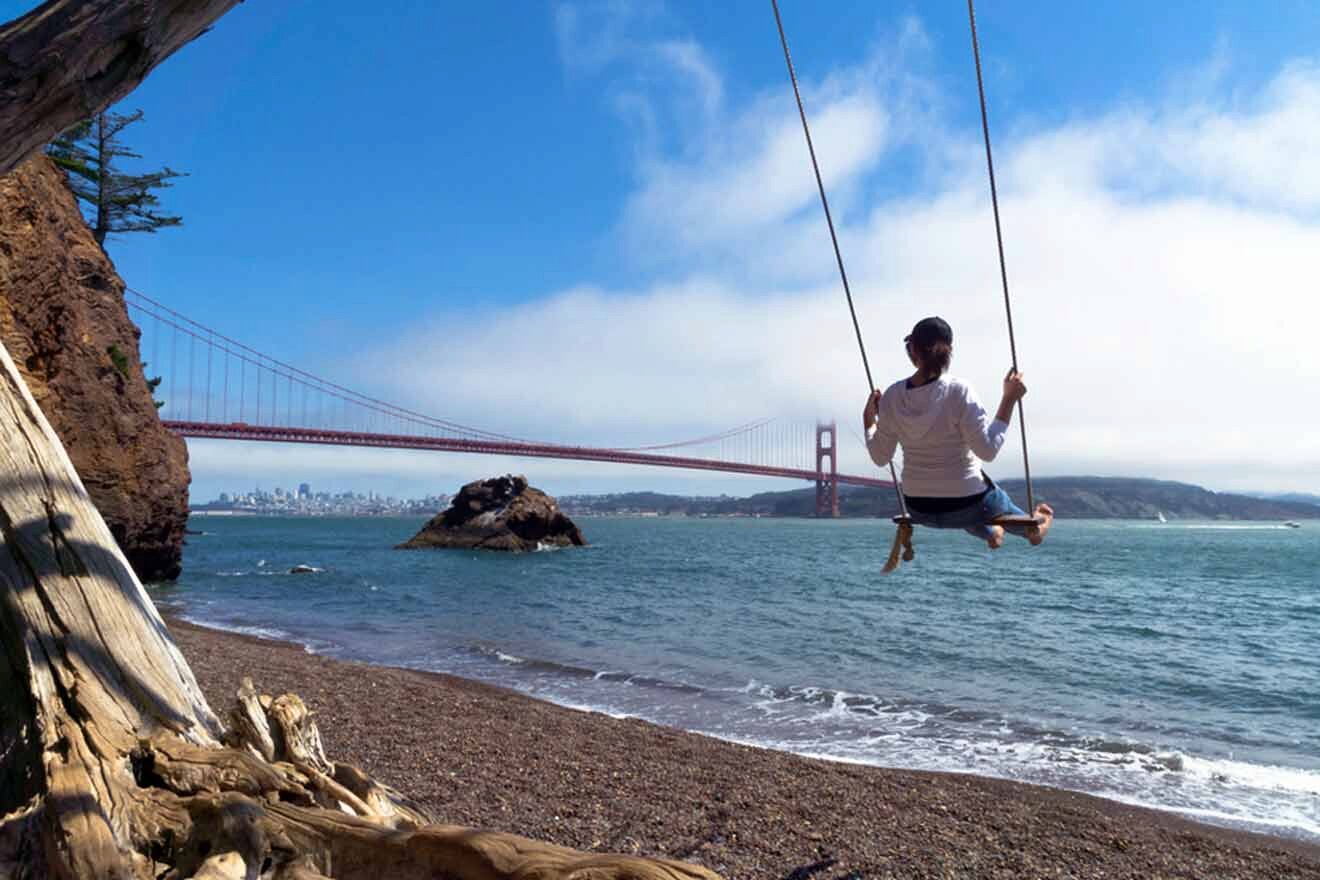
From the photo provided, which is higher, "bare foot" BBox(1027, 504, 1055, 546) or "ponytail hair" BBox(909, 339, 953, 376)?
"ponytail hair" BBox(909, 339, 953, 376)

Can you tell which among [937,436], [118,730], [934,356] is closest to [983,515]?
[937,436]

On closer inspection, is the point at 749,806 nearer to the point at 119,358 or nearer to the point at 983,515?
the point at 983,515

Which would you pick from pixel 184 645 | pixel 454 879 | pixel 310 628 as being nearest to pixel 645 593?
pixel 310 628

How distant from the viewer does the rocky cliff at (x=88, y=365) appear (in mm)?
12992

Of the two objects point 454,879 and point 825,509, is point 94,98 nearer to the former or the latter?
point 454,879

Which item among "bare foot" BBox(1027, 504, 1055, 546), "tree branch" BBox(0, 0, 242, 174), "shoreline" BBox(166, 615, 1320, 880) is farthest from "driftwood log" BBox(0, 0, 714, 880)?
"bare foot" BBox(1027, 504, 1055, 546)

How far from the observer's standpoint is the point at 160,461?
1833cm

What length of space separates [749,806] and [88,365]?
16.7 meters

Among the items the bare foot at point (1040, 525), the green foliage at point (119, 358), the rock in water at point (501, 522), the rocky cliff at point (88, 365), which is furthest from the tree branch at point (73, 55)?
the rock in water at point (501, 522)

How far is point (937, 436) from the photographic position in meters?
3.71

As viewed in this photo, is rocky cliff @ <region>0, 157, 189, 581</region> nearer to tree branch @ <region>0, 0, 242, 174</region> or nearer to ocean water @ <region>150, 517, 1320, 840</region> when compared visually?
ocean water @ <region>150, 517, 1320, 840</region>

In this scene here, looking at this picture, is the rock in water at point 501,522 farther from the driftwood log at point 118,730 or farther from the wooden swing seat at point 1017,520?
the driftwood log at point 118,730

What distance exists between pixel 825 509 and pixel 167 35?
2518 inches

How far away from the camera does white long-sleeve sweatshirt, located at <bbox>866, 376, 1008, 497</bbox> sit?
3559 millimetres
